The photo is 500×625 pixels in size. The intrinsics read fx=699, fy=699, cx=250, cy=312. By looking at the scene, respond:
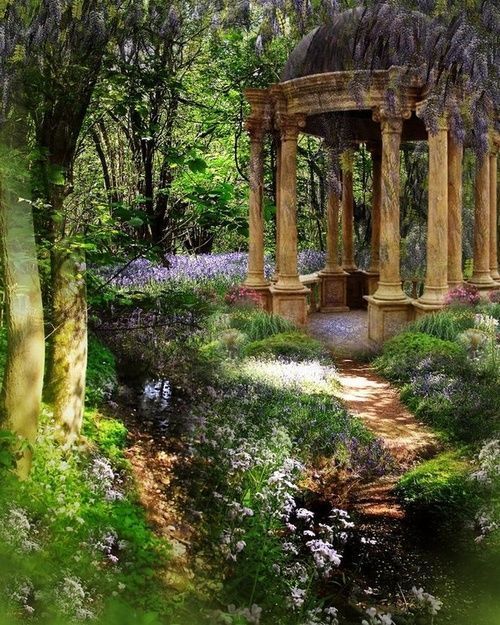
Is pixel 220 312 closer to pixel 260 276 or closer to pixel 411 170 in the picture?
pixel 260 276

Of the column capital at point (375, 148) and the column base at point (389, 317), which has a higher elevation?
the column capital at point (375, 148)

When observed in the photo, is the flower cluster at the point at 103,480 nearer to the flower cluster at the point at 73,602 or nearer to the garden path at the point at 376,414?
the flower cluster at the point at 73,602

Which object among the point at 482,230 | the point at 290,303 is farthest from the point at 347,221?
the point at 290,303

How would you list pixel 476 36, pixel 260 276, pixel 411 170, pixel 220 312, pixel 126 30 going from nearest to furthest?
pixel 476 36, pixel 126 30, pixel 220 312, pixel 260 276, pixel 411 170

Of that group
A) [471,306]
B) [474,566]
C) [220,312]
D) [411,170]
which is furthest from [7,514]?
[411,170]

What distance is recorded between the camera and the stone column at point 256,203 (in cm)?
1419

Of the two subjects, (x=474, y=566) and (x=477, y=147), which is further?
(x=477, y=147)

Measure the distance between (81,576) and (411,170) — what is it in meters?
18.2

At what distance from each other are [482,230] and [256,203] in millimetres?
4757

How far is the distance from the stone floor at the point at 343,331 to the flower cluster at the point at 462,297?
5.19 feet

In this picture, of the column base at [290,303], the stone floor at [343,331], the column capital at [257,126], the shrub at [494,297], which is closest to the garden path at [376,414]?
the stone floor at [343,331]

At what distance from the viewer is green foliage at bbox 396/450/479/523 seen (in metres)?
6.12

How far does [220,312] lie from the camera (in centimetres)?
1246

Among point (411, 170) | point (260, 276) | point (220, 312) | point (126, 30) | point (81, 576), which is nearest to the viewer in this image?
point (81, 576)
